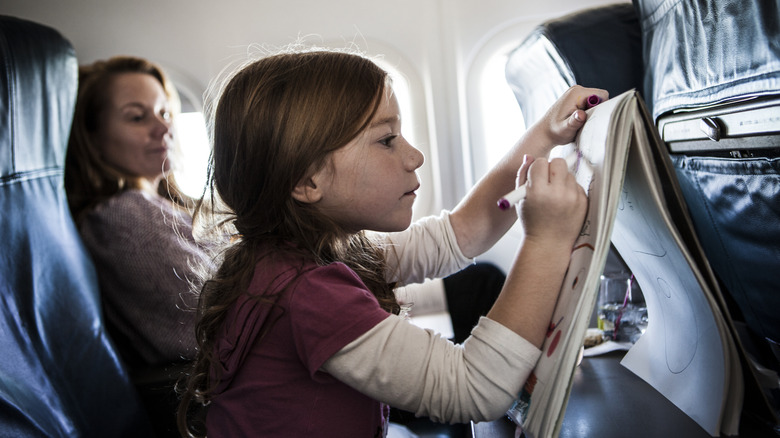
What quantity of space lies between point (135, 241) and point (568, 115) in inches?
51.8

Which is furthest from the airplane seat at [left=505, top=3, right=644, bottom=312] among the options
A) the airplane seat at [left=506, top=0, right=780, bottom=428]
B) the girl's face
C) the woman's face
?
the woman's face

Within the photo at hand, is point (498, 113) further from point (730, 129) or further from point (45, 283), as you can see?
point (45, 283)

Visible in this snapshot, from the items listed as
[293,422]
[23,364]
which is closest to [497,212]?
[293,422]

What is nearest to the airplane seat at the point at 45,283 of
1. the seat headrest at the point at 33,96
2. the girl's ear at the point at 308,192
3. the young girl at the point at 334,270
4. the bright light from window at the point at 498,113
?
the seat headrest at the point at 33,96

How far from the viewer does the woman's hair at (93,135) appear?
6.51ft

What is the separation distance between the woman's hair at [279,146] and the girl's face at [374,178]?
2 cm

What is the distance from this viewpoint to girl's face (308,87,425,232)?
104 cm

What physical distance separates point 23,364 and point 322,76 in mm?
796

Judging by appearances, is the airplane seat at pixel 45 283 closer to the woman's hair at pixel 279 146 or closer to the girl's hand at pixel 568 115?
the woman's hair at pixel 279 146

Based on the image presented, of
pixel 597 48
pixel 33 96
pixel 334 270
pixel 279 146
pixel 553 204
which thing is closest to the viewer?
pixel 553 204

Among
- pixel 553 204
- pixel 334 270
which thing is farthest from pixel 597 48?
pixel 334 270

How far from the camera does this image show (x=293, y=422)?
3.15 ft

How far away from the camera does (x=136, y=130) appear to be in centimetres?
220

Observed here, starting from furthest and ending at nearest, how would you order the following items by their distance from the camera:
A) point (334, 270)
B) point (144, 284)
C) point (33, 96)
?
point (144, 284), point (33, 96), point (334, 270)
